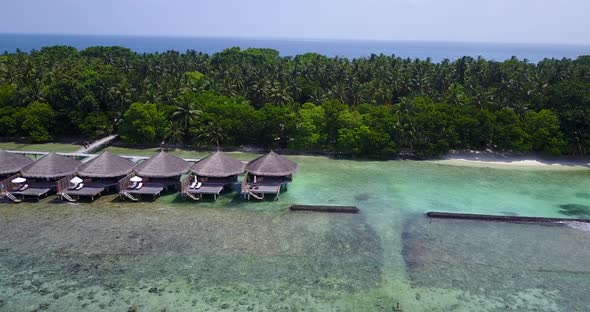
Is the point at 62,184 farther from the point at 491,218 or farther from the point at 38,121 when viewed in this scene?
the point at 491,218

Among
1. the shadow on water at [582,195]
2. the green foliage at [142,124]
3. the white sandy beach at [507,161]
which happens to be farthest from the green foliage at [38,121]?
the shadow on water at [582,195]

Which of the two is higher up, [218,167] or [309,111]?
[309,111]

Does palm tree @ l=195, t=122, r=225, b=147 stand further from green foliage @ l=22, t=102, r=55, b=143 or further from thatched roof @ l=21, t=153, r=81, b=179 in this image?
green foliage @ l=22, t=102, r=55, b=143

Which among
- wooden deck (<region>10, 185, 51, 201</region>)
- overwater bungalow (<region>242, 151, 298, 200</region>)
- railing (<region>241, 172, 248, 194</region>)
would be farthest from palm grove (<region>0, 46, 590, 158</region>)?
wooden deck (<region>10, 185, 51, 201</region>)

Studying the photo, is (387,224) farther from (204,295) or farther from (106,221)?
(106,221)

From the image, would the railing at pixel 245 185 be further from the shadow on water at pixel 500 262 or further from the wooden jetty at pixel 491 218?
the wooden jetty at pixel 491 218

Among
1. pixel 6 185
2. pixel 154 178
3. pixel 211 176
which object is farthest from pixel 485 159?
pixel 6 185
